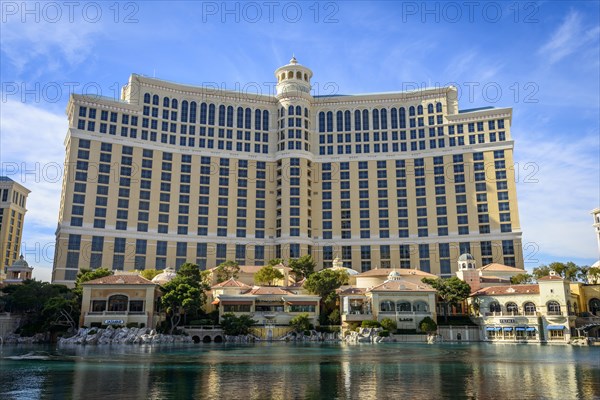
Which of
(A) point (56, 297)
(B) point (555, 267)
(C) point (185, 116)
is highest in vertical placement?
(C) point (185, 116)

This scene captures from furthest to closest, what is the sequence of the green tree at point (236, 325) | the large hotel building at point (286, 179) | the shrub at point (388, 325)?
the large hotel building at point (286, 179) → the shrub at point (388, 325) → the green tree at point (236, 325)

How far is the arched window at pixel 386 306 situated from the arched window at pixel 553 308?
24769 mm

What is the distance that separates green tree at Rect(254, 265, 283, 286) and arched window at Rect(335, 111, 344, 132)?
5055cm

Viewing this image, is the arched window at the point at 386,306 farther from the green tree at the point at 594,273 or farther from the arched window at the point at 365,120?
the arched window at the point at 365,120

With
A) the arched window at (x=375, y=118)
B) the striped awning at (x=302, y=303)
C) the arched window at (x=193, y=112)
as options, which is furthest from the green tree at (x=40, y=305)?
the arched window at (x=375, y=118)

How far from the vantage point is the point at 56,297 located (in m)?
82.8

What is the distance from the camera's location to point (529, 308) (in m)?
85.6

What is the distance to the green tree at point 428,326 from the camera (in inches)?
3378

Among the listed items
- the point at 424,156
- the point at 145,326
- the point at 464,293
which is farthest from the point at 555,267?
the point at 145,326

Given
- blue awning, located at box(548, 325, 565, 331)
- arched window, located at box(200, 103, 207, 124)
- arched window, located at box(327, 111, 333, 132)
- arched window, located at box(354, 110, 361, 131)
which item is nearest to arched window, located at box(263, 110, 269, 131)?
arched window, located at box(200, 103, 207, 124)

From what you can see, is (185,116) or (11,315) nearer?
(11,315)

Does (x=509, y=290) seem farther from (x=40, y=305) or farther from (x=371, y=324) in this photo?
(x=40, y=305)

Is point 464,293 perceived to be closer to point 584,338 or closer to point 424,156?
point 584,338

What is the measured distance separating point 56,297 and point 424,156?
299 ft
